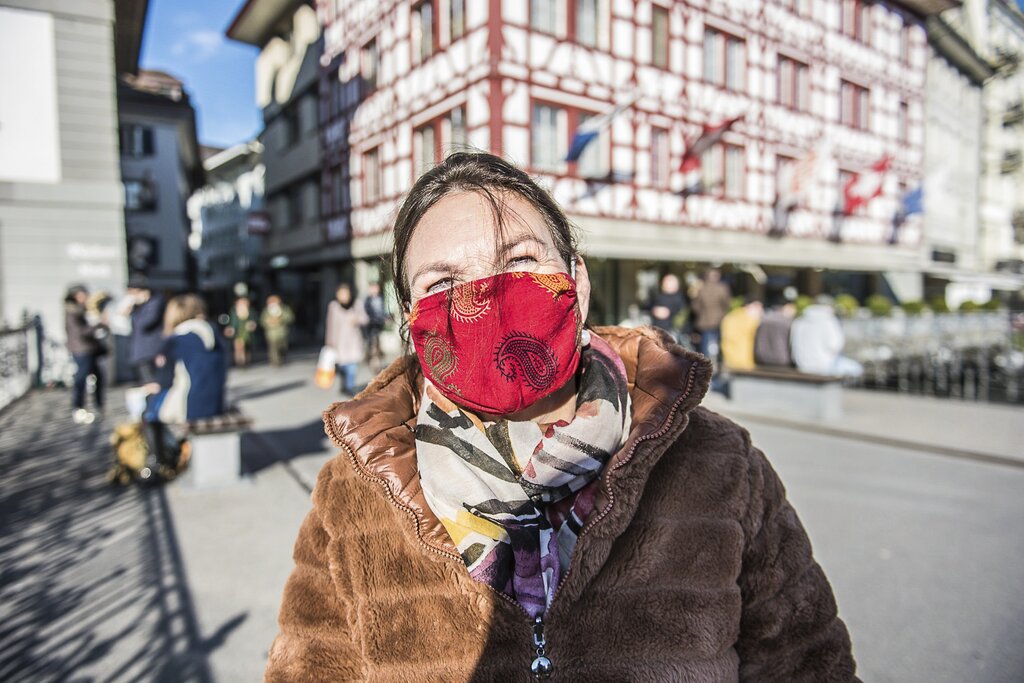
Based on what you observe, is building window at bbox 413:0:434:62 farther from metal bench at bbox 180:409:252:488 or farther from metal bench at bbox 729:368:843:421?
metal bench at bbox 180:409:252:488

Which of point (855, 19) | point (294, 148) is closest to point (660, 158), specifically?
point (855, 19)

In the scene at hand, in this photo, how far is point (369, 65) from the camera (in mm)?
18234

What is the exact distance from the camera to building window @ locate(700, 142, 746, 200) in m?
17.6

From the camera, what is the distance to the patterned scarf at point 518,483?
1.22 meters

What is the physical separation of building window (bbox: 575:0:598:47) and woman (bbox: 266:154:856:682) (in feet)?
48.1

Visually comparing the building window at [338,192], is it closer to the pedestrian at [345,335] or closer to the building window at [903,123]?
the pedestrian at [345,335]

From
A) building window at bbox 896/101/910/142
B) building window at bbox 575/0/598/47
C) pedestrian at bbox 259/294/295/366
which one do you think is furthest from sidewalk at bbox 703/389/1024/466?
building window at bbox 896/101/910/142

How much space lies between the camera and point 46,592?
369cm

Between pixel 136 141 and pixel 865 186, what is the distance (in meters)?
32.3

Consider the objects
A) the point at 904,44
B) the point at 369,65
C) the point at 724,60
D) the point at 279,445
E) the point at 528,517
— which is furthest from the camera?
the point at 904,44

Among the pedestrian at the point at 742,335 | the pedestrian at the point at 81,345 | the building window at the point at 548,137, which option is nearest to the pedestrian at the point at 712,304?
the pedestrian at the point at 742,335

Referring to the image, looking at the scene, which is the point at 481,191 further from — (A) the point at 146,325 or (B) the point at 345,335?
(B) the point at 345,335

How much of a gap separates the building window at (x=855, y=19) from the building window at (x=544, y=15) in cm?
1249

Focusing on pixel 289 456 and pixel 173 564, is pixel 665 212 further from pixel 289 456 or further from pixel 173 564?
pixel 173 564
